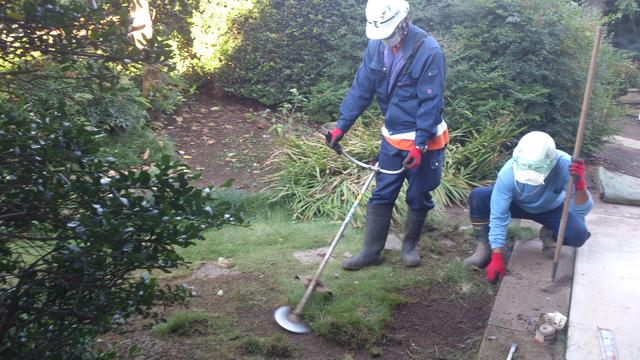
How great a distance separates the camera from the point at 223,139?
8.26 metres

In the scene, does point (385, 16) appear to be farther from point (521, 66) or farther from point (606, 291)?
point (521, 66)

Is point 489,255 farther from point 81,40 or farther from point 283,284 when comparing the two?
point 81,40

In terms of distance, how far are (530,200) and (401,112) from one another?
1.07 metres

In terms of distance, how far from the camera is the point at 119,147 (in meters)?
6.97

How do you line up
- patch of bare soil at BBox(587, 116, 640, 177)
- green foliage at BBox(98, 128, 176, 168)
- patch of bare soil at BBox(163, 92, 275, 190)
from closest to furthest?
green foliage at BBox(98, 128, 176, 168) < patch of bare soil at BBox(163, 92, 275, 190) < patch of bare soil at BBox(587, 116, 640, 177)

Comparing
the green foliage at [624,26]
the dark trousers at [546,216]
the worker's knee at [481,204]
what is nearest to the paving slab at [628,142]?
the green foliage at [624,26]

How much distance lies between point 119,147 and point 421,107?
3.77 metres

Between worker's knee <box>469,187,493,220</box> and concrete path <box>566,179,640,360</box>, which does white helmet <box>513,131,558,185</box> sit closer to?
worker's knee <box>469,187,493,220</box>

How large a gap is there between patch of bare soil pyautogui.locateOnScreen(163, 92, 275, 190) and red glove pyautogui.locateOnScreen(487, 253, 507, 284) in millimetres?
2984

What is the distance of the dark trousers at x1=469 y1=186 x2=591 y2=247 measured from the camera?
4.60 m

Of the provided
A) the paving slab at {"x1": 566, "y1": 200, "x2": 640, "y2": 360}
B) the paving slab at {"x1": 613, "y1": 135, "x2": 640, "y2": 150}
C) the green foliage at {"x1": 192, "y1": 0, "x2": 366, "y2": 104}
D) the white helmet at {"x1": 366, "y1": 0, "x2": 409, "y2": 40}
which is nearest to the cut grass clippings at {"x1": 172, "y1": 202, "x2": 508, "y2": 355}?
the paving slab at {"x1": 566, "y1": 200, "x2": 640, "y2": 360}

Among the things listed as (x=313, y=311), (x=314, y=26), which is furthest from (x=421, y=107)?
(x=314, y=26)

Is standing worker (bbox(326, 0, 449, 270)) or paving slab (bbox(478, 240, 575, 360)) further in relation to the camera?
standing worker (bbox(326, 0, 449, 270))

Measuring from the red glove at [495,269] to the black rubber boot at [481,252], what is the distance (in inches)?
8.2
